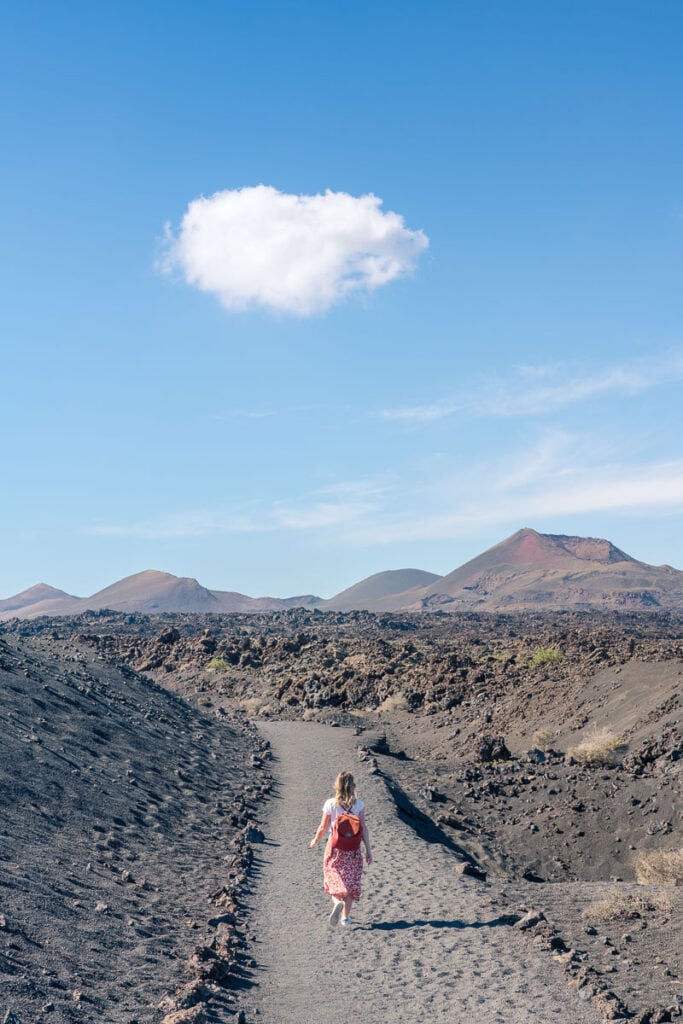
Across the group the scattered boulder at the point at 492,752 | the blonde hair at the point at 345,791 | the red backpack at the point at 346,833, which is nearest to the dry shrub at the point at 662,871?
the red backpack at the point at 346,833

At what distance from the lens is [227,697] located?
43531 mm

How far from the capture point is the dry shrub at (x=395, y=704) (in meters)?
36.2

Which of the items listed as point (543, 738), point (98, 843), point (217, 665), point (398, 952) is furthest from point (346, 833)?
point (217, 665)

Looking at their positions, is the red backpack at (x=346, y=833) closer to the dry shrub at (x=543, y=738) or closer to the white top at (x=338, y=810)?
the white top at (x=338, y=810)

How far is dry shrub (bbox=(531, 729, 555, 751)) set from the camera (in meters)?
25.1

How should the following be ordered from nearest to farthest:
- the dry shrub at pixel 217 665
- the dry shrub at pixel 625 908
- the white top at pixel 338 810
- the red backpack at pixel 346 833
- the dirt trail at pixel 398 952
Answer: the dirt trail at pixel 398 952 → the red backpack at pixel 346 833 → the white top at pixel 338 810 → the dry shrub at pixel 625 908 → the dry shrub at pixel 217 665

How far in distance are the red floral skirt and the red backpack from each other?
0.07 m

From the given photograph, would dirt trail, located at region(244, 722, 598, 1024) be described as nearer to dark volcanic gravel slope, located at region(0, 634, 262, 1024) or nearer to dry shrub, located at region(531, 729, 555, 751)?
dark volcanic gravel slope, located at region(0, 634, 262, 1024)

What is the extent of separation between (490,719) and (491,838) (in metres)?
12.5

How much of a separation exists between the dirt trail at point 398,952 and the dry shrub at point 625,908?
107 centimetres

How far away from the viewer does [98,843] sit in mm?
11570

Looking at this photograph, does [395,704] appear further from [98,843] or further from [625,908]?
[625,908]

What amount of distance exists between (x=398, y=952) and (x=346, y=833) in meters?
1.27

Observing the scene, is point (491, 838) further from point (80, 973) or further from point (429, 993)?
point (80, 973)
